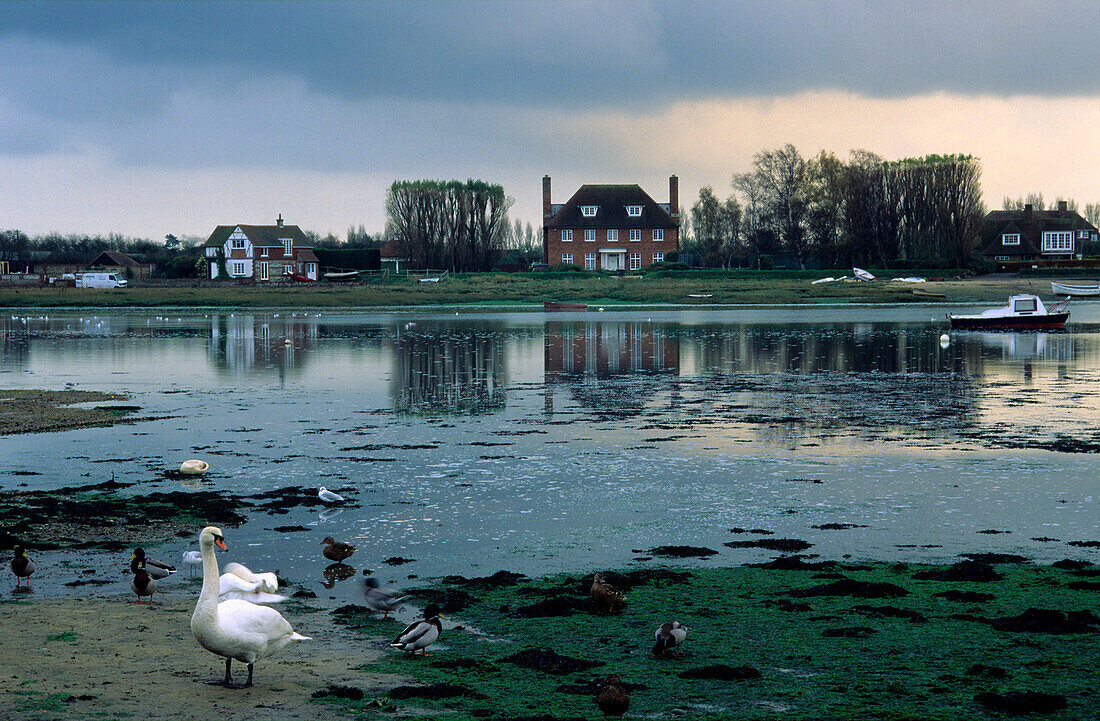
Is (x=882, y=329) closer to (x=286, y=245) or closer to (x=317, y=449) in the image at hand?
(x=317, y=449)

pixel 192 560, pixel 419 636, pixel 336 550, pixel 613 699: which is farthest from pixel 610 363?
pixel 613 699

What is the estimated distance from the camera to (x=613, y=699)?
8289mm

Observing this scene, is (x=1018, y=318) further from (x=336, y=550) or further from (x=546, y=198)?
(x=546, y=198)

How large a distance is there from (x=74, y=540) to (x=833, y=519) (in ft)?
33.8

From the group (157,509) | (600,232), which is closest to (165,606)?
(157,509)

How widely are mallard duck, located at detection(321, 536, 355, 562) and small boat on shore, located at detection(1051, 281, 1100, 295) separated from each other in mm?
91699

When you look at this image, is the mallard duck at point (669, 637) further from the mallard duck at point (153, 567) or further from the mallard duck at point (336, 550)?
the mallard duck at point (153, 567)

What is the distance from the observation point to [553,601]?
11.6 m

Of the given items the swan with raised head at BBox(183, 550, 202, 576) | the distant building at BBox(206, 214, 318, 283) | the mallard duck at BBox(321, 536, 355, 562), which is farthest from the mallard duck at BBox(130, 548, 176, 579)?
the distant building at BBox(206, 214, 318, 283)

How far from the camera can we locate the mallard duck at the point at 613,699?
8.30 m

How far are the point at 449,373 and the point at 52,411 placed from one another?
13268 millimetres

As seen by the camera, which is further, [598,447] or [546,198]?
[546,198]

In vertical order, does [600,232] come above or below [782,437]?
above

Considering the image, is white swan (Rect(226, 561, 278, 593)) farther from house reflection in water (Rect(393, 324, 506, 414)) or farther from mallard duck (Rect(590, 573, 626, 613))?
house reflection in water (Rect(393, 324, 506, 414))
